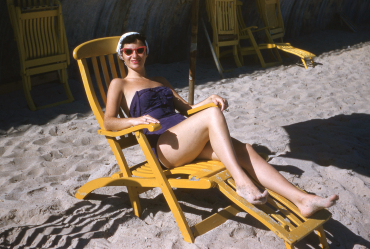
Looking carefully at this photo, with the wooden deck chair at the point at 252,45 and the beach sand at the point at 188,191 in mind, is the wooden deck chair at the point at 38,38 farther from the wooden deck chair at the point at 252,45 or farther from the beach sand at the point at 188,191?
the wooden deck chair at the point at 252,45

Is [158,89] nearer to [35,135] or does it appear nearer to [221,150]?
[221,150]

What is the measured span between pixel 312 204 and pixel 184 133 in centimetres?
85

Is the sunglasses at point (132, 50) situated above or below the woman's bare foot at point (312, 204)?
above

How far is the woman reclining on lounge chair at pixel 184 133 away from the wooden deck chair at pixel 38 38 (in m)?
2.46

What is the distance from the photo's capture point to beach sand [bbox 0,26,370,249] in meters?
2.11

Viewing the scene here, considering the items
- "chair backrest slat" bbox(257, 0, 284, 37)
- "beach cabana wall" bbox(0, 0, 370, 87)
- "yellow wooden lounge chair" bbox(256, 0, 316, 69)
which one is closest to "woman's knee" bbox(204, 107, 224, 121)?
"beach cabana wall" bbox(0, 0, 370, 87)

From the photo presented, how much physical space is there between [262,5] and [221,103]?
5.46m

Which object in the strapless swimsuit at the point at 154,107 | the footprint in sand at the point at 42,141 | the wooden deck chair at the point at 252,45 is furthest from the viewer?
the wooden deck chair at the point at 252,45

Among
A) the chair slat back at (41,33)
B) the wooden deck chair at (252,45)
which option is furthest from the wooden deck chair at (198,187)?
the wooden deck chair at (252,45)

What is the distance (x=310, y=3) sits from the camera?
9461mm

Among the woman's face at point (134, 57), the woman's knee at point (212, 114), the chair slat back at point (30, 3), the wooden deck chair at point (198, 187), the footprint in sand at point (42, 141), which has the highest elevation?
the chair slat back at point (30, 3)

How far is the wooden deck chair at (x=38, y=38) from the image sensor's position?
4434 mm

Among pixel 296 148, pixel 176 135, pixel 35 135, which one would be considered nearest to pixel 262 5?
pixel 296 148

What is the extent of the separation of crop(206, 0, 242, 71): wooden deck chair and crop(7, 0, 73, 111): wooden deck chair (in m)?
2.86
